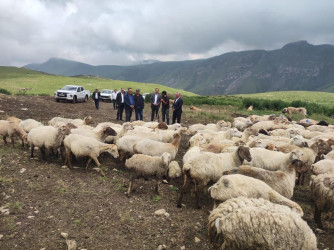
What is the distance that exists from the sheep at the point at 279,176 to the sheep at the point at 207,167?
372 mm

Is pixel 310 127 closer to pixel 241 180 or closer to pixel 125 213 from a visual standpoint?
pixel 241 180

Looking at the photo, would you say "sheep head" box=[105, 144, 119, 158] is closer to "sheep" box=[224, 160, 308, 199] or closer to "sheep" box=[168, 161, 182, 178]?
"sheep" box=[168, 161, 182, 178]

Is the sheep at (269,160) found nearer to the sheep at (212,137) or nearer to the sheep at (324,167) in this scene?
the sheep at (324,167)

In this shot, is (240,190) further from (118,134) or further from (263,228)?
(118,134)

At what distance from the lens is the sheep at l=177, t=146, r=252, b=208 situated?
673 cm

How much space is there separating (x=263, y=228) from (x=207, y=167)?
267 centimetres

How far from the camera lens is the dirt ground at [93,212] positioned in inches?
210

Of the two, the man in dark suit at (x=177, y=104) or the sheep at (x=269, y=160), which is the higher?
the man in dark suit at (x=177, y=104)

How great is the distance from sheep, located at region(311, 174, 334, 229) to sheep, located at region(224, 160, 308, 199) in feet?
1.78

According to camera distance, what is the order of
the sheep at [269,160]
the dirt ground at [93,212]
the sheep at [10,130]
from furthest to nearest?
1. the sheep at [10,130]
2. the sheep at [269,160]
3. the dirt ground at [93,212]

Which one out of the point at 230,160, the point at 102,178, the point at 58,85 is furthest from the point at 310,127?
the point at 58,85

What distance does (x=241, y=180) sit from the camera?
583cm

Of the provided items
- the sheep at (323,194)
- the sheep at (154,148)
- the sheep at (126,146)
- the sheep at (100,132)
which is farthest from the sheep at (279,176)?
the sheep at (100,132)

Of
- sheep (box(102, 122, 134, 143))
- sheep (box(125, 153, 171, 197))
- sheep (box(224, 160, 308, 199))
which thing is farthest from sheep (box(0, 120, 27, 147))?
sheep (box(224, 160, 308, 199))
